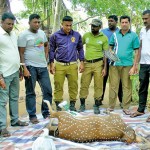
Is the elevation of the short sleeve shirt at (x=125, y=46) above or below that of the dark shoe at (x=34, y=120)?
above

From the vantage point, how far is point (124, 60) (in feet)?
20.1

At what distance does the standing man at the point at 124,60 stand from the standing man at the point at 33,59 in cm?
139

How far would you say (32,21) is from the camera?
5.27 m

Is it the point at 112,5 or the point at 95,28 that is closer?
the point at 95,28

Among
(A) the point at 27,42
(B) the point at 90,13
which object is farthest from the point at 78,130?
(B) the point at 90,13

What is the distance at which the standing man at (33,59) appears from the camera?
5.27 metres

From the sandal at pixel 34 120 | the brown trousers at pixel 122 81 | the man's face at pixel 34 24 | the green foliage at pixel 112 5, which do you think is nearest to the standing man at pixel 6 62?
the man's face at pixel 34 24

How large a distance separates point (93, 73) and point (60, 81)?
2.21 feet

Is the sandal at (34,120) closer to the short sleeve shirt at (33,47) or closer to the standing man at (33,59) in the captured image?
the standing man at (33,59)

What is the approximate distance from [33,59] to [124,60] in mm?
1787

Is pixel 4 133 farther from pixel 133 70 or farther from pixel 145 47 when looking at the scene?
pixel 145 47

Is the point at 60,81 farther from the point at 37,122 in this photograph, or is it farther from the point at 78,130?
the point at 78,130

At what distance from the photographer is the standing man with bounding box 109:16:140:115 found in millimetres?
6035

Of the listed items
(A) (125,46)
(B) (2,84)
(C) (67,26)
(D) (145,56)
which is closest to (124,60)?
(A) (125,46)
